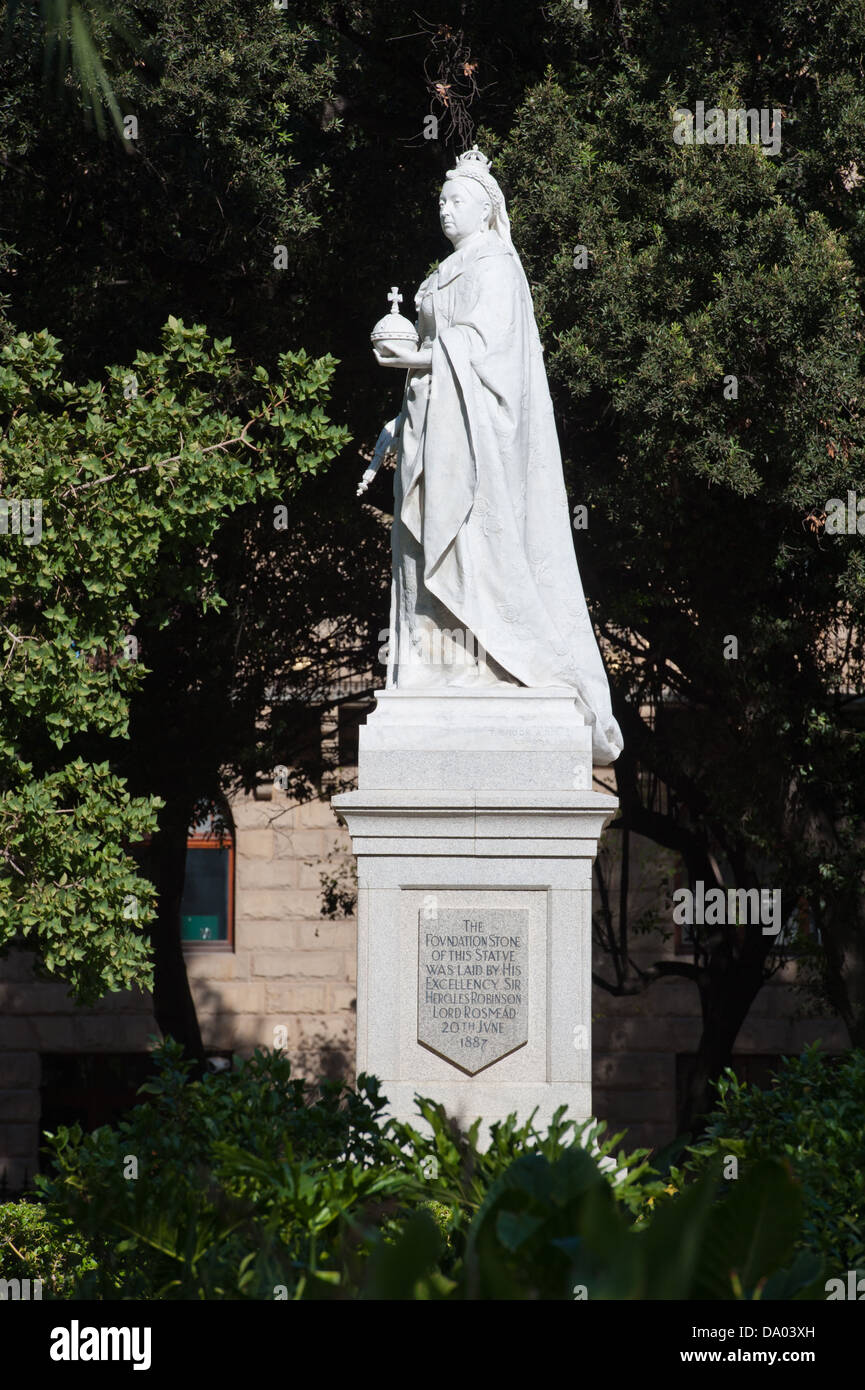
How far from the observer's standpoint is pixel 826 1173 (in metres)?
5.06

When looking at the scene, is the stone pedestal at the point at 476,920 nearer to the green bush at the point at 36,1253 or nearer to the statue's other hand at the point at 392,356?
the green bush at the point at 36,1253

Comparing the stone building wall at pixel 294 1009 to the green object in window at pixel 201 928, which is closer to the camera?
the stone building wall at pixel 294 1009

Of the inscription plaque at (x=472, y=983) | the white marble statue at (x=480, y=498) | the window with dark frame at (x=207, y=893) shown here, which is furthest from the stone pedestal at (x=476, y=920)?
the window with dark frame at (x=207, y=893)

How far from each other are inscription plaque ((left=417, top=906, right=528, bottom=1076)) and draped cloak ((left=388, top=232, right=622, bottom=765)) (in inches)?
40.8

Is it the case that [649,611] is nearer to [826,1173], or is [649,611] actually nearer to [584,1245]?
[826,1173]

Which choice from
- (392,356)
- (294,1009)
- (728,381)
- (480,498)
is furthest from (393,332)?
(294,1009)

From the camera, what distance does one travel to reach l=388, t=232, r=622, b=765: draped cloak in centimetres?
725

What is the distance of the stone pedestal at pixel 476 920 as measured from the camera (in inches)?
266

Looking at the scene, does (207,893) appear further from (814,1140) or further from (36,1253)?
(814,1140)

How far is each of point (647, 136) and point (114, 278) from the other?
3.73 m

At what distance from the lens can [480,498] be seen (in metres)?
7.32

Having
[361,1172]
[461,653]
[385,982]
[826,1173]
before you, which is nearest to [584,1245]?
[361,1172]

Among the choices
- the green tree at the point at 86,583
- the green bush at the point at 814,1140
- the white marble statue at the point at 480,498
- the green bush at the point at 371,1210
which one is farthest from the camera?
the green tree at the point at 86,583

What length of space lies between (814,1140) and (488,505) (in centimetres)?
304
